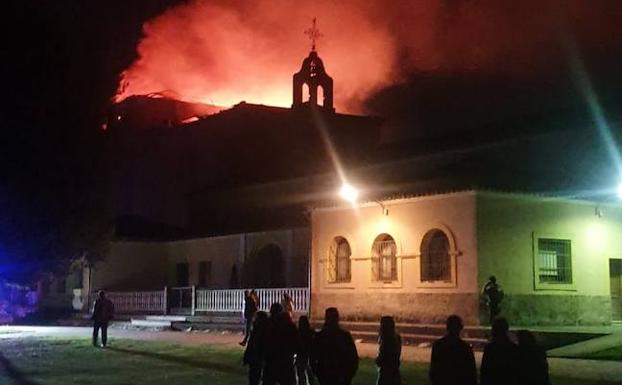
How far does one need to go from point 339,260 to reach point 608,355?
1106 centimetres

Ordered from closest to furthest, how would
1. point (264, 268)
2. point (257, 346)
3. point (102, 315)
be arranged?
point (257, 346) < point (102, 315) < point (264, 268)

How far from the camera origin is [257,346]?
428 inches

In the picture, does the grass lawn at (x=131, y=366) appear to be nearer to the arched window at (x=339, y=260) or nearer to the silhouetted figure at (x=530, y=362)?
the arched window at (x=339, y=260)

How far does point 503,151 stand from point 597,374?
14.8 m

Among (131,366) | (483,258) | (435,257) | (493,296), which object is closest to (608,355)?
(493,296)

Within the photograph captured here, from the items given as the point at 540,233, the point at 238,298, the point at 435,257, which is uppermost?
the point at 540,233

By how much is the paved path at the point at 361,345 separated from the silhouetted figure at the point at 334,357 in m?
7.92

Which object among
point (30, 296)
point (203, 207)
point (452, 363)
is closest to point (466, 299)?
point (452, 363)

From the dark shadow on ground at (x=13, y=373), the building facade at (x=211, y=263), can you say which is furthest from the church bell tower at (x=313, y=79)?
the dark shadow on ground at (x=13, y=373)

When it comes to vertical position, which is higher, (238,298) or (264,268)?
(264,268)

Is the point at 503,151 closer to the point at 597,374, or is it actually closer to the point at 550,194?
the point at 550,194

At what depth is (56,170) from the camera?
61.0 feet

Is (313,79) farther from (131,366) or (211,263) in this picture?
(131,366)

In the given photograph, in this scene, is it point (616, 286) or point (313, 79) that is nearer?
point (616, 286)
